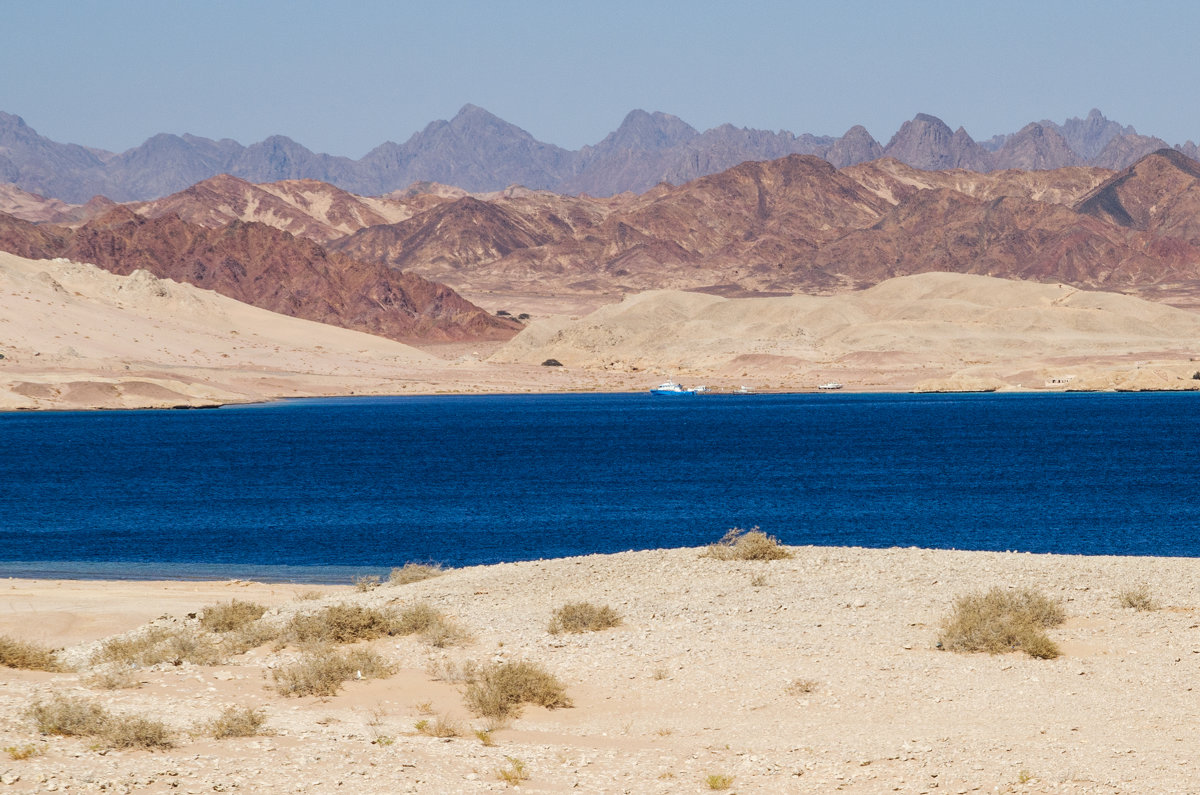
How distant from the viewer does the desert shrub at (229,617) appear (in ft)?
76.4

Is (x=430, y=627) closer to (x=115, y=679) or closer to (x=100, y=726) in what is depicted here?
(x=115, y=679)

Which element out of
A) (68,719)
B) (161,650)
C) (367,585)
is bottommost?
(367,585)

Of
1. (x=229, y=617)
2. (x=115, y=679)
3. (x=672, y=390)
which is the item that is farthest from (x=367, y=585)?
(x=672, y=390)

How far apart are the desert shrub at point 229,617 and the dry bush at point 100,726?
655 cm

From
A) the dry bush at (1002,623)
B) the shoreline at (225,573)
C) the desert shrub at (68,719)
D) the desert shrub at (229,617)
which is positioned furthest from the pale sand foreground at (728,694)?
the shoreline at (225,573)

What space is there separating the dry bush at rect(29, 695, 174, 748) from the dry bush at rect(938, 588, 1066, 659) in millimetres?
11692

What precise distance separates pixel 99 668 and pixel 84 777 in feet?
23.1

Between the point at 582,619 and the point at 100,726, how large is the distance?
28.0 ft

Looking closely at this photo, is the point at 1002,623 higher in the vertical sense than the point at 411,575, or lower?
higher

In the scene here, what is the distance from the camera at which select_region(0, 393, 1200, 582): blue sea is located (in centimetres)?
4281

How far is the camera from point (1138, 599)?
23062mm

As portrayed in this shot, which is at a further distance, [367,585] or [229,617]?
[367,585]

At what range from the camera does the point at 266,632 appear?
22.3m

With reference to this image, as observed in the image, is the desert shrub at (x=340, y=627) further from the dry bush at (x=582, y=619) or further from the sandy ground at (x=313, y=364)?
the sandy ground at (x=313, y=364)
